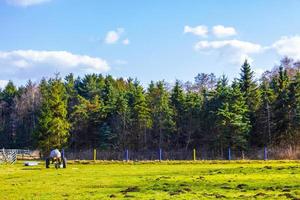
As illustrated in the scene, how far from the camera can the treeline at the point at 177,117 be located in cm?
6812

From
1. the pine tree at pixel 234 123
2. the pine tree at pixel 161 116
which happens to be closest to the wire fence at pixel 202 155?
the pine tree at pixel 234 123

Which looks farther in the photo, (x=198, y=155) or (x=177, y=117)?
(x=177, y=117)

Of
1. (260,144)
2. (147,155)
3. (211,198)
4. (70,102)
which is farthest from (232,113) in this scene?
(211,198)

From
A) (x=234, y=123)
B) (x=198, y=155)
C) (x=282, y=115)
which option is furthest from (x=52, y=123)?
(x=282, y=115)

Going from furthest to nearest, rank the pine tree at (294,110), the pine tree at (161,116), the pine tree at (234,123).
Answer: the pine tree at (161,116) → the pine tree at (294,110) → the pine tree at (234,123)

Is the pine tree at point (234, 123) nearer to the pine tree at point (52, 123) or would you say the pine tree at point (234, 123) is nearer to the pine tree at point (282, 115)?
the pine tree at point (282, 115)

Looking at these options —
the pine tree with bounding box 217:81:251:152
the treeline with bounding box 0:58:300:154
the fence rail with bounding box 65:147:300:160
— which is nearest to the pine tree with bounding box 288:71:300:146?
the treeline with bounding box 0:58:300:154

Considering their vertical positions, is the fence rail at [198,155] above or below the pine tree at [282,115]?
below

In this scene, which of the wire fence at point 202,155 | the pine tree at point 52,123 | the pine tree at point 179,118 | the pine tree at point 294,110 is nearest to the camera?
the wire fence at point 202,155

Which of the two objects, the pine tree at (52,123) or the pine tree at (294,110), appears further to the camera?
the pine tree at (52,123)

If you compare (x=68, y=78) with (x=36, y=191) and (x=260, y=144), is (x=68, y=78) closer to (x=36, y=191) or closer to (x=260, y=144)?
(x=260, y=144)

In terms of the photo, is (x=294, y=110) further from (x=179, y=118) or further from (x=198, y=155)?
(x=179, y=118)

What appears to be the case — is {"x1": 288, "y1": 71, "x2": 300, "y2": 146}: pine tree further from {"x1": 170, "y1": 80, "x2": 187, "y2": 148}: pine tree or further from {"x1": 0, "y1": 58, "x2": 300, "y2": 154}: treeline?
{"x1": 170, "y1": 80, "x2": 187, "y2": 148}: pine tree

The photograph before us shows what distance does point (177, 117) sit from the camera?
3182 inches
